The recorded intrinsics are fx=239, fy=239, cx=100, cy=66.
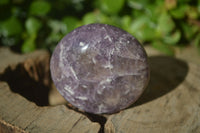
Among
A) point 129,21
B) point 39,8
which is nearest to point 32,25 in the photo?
point 39,8

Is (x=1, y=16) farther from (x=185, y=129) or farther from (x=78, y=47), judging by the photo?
(x=185, y=129)

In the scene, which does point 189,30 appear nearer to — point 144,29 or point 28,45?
point 144,29

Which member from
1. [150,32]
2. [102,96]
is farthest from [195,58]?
[102,96]

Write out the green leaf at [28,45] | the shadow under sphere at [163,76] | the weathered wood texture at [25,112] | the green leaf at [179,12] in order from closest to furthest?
1. the weathered wood texture at [25,112]
2. the shadow under sphere at [163,76]
3. the green leaf at [179,12]
4. the green leaf at [28,45]

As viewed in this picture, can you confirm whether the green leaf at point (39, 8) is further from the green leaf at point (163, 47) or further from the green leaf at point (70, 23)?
the green leaf at point (163, 47)

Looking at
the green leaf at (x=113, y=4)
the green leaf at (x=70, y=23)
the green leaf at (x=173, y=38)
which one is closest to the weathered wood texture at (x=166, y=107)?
the green leaf at (x=173, y=38)

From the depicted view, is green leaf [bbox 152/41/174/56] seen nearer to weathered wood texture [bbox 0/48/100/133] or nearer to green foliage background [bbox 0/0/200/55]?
green foliage background [bbox 0/0/200/55]
